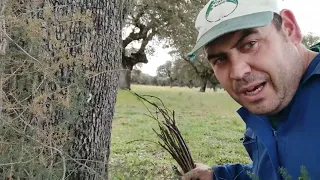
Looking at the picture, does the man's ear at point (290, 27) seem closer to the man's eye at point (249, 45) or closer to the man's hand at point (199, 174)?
the man's eye at point (249, 45)

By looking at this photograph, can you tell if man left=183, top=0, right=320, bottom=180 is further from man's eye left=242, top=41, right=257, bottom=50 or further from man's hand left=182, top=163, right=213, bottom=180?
man's hand left=182, top=163, right=213, bottom=180

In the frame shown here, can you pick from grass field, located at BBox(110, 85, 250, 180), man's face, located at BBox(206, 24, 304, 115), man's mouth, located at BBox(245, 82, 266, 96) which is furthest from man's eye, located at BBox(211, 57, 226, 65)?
grass field, located at BBox(110, 85, 250, 180)

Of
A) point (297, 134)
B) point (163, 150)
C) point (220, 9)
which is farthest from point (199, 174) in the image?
point (163, 150)

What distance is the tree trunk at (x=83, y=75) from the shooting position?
6.29ft

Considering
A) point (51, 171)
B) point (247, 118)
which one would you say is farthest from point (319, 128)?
point (51, 171)

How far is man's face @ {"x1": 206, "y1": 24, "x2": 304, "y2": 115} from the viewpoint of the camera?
137 centimetres

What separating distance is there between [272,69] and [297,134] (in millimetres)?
230

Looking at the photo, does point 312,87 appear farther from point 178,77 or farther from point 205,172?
point 178,77

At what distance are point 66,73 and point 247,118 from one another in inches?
34.3

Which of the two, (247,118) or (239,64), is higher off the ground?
(239,64)

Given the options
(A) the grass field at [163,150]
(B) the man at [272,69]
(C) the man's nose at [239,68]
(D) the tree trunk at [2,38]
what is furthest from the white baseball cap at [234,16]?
(A) the grass field at [163,150]

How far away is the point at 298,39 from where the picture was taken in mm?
1486

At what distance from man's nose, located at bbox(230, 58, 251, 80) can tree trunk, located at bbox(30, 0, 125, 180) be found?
768mm

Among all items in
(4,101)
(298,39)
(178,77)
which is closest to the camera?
(298,39)
